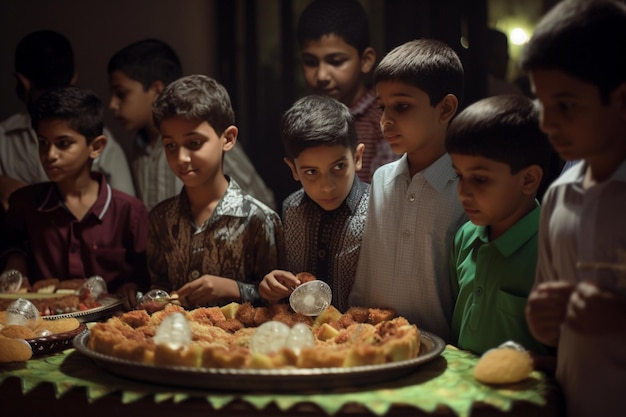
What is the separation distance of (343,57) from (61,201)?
1.17 meters

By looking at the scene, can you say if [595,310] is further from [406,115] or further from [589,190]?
[406,115]

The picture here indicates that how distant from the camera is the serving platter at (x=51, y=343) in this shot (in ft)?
6.90

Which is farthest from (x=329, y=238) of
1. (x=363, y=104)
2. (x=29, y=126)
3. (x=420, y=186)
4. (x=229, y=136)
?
(x=29, y=126)

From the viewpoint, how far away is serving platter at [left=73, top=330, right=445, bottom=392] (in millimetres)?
1742

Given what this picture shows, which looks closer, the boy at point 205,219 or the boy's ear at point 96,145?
the boy at point 205,219

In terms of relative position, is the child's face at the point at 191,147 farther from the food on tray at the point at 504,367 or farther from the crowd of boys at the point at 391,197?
the food on tray at the point at 504,367

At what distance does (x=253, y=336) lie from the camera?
1.94 metres

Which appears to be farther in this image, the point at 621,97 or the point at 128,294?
the point at 128,294

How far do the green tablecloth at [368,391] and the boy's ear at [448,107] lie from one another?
70cm

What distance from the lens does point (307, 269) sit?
2.61m

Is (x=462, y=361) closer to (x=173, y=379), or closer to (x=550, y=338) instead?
(x=550, y=338)

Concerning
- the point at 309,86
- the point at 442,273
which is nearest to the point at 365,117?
the point at 309,86

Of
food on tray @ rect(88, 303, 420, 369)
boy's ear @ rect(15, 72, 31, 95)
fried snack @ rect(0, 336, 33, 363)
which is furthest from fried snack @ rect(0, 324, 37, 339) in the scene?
boy's ear @ rect(15, 72, 31, 95)

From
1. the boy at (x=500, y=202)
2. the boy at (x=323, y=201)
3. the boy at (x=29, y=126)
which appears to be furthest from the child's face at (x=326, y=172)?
the boy at (x=29, y=126)
